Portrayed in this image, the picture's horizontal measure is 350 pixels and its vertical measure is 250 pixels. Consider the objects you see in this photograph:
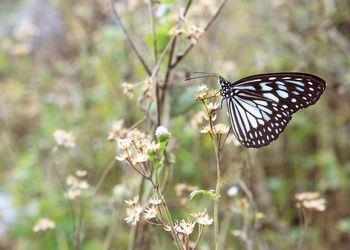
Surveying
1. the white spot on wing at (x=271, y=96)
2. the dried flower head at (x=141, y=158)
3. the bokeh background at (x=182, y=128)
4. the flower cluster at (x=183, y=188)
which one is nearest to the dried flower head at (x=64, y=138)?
the bokeh background at (x=182, y=128)

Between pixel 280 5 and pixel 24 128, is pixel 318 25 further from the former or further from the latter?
pixel 24 128

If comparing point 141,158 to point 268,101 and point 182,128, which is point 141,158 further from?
point 182,128

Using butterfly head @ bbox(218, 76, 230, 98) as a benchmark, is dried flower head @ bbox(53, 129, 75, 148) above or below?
below

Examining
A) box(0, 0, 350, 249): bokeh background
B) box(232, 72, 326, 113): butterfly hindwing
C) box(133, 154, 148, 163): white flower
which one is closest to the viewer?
box(133, 154, 148, 163): white flower

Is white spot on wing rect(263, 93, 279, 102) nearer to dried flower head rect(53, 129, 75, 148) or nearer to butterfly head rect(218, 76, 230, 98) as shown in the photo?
butterfly head rect(218, 76, 230, 98)

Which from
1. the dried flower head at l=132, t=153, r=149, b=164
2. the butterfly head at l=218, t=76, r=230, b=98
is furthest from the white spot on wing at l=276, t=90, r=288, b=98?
the dried flower head at l=132, t=153, r=149, b=164

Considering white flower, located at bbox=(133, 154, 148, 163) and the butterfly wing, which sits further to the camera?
the butterfly wing

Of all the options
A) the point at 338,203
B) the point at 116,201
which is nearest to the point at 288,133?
the point at 338,203

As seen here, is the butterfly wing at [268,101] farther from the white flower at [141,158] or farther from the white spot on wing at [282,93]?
the white flower at [141,158]

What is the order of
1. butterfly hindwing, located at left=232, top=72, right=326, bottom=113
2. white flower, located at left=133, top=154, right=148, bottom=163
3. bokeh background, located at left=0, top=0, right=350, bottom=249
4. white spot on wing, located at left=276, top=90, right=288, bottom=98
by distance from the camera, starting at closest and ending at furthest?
white flower, located at left=133, top=154, right=148, bottom=163 → butterfly hindwing, located at left=232, top=72, right=326, bottom=113 → white spot on wing, located at left=276, top=90, right=288, bottom=98 → bokeh background, located at left=0, top=0, right=350, bottom=249
